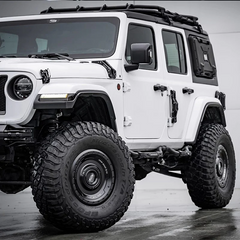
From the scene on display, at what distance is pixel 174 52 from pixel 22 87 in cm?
289

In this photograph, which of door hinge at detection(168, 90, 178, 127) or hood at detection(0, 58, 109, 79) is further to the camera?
door hinge at detection(168, 90, 178, 127)

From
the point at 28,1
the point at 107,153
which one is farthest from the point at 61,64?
the point at 28,1

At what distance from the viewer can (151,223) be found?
778cm

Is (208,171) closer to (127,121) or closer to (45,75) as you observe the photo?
(127,121)

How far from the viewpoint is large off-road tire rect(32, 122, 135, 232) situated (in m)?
6.58

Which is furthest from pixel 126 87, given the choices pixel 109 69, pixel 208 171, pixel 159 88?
pixel 208 171

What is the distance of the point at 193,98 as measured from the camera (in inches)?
367

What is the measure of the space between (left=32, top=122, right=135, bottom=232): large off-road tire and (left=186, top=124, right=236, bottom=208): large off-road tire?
224cm

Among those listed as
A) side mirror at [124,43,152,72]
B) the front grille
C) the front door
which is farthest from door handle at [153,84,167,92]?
the front grille

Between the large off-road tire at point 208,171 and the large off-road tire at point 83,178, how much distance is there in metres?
2.24

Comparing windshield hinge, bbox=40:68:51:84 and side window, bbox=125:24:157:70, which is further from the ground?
Answer: side window, bbox=125:24:157:70

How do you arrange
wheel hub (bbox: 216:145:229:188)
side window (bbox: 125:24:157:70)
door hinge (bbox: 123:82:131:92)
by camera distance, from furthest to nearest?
1. wheel hub (bbox: 216:145:229:188)
2. side window (bbox: 125:24:157:70)
3. door hinge (bbox: 123:82:131:92)

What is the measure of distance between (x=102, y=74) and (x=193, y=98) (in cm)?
226

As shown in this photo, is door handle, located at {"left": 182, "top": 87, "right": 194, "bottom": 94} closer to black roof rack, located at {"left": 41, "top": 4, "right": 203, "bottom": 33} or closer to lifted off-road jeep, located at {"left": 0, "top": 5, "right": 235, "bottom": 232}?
lifted off-road jeep, located at {"left": 0, "top": 5, "right": 235, "bottom": 232}
